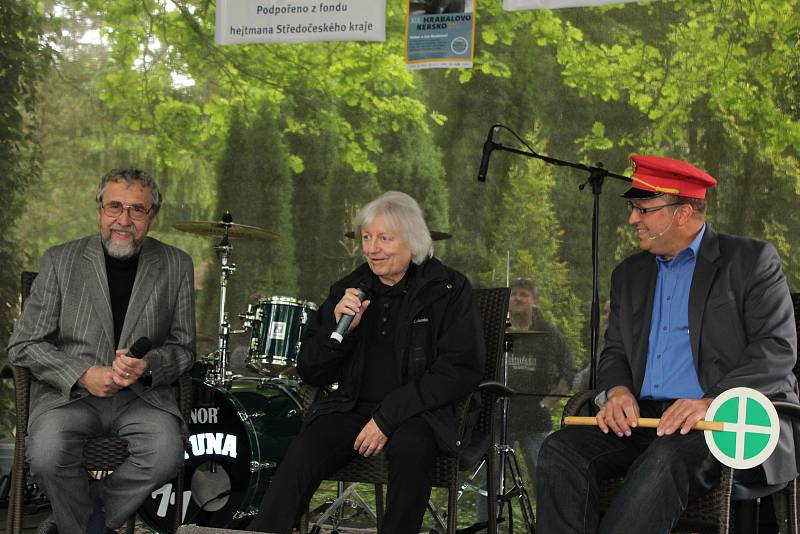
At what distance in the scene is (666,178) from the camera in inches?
135

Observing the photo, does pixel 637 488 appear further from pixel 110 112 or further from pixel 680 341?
pixel 110 112

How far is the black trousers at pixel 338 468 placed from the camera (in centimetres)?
321

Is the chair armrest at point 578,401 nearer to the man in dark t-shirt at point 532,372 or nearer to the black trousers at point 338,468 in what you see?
the black trousers at point 338,468

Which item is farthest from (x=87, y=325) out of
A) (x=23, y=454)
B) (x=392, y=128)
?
(x=392, y=128)

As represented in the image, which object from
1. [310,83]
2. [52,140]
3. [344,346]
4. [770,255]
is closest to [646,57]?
[310,83]

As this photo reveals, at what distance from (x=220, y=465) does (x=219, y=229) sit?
1.38 m

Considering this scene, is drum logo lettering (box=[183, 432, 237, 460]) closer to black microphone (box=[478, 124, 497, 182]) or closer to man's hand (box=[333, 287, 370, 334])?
man's hand (box=[333, 287, 370, 334])

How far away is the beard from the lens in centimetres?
396

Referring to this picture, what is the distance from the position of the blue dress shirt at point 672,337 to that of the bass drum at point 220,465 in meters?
1.81

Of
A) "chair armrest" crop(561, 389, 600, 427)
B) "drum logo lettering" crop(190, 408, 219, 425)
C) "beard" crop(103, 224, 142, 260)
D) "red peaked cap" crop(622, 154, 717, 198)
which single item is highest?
"red peaked cap" crop(622, 154, 717, 198)

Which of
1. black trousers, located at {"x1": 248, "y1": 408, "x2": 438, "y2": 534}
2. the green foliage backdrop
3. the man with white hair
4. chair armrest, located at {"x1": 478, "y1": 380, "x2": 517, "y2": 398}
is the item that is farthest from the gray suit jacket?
the green foliage backdrop

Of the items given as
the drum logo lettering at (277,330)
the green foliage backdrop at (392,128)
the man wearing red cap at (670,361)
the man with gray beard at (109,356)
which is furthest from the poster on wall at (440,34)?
the man wearing red cap at (670,361)

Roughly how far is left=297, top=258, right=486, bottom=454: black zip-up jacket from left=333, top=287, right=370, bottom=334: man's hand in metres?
0.10

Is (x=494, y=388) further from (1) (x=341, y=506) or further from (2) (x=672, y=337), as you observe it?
(1) (x=341, y=506)
